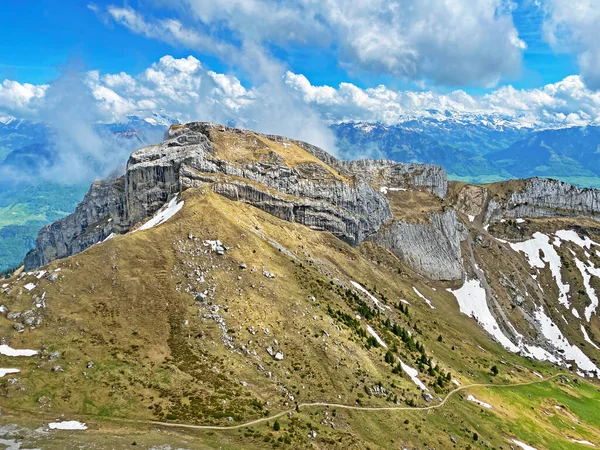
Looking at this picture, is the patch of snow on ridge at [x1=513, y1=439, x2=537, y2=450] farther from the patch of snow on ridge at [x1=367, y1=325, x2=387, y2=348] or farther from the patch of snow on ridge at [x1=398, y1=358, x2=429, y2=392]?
the patch of snow on ridge at [x1=367, y1=325, x2=387, y2=348]

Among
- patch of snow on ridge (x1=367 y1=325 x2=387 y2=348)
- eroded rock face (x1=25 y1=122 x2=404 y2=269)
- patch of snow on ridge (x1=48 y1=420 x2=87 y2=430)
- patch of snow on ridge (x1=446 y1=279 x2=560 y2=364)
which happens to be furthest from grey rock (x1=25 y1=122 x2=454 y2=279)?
patch of snow on ridge (x1=48 y1=420 x2=87 y2=430)

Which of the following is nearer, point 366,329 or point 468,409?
point 468,409

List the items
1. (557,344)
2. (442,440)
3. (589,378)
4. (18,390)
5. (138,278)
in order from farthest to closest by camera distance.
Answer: (557,344), (589,378), (138,278), (442,440), (18,390)

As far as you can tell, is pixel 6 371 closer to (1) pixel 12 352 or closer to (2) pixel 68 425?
(1) pixel 12 352

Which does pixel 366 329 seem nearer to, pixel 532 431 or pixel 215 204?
pixel 532 431

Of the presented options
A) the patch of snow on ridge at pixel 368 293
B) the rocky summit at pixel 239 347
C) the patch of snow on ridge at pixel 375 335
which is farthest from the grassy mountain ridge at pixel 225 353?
the patch of snow on ridge at pixel 368 293

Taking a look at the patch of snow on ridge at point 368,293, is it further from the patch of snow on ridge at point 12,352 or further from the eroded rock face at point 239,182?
the patch of snow on ridge at point 12,352

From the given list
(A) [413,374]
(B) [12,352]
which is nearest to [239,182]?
(A) [413,374]

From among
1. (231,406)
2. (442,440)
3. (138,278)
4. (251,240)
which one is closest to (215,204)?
(251,240)
